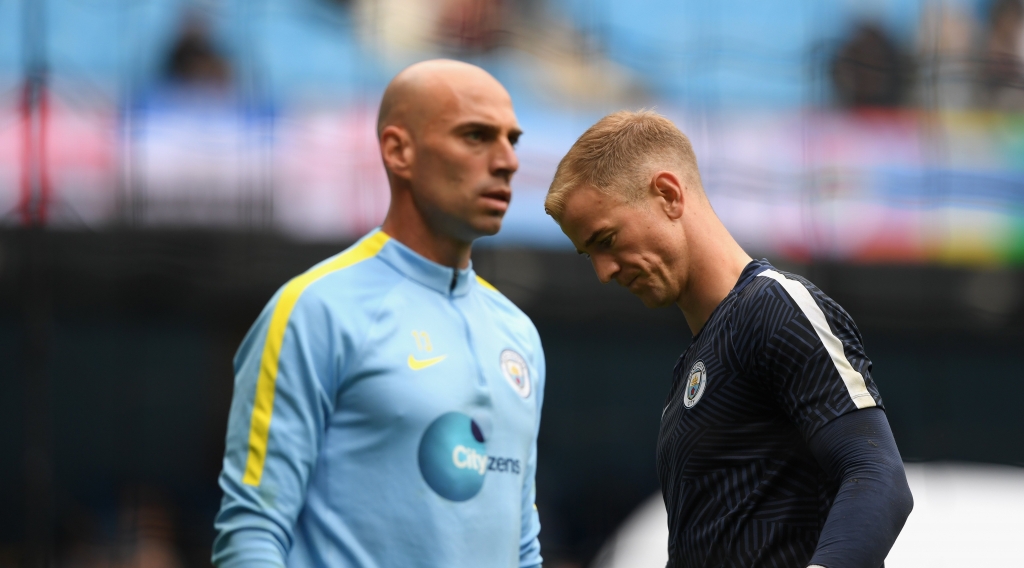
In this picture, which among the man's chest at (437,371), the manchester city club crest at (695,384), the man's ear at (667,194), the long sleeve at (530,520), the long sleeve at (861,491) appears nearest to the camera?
the long sleeve at (861,491)

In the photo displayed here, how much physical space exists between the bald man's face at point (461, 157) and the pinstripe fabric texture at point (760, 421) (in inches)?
34.5

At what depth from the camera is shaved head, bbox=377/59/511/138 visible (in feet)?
8.86

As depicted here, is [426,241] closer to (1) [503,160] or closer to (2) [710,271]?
(1) [503,160]

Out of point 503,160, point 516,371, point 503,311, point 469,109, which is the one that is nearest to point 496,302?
point 503,311

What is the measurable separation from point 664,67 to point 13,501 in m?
7.55

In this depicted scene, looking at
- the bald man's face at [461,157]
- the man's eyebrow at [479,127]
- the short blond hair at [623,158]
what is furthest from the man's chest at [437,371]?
the short blond hair at [623,158]

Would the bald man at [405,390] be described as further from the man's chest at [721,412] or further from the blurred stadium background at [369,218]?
the blurred stadium background at [369,218]

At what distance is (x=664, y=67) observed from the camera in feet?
34.6

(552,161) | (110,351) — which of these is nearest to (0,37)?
(110,351)

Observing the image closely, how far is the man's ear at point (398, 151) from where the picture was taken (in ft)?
8.88

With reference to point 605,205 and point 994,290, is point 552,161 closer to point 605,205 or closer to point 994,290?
point 994,290

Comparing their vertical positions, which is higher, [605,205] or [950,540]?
[605,205]

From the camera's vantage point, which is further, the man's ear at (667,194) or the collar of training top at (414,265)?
the collar of training top at (414,265)

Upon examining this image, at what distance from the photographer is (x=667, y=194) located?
2.03 metres
